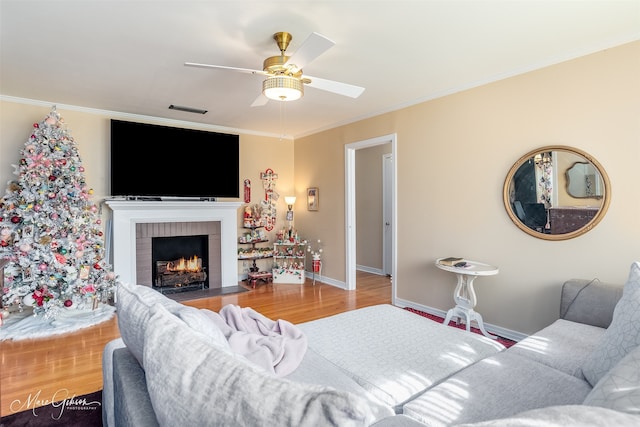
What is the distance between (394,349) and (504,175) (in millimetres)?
2213

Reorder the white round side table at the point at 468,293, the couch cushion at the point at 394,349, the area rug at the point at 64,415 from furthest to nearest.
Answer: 1. the white round side table at the point at 468,293
2. the area rug at the point at 64,415
3. the couch cushion at the point at 394,349

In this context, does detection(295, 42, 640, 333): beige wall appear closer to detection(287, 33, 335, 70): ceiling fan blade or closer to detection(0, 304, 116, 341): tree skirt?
detection(287, 33, 335, 70): ceiling fan blade

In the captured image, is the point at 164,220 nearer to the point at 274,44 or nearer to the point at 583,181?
the point at 274,44

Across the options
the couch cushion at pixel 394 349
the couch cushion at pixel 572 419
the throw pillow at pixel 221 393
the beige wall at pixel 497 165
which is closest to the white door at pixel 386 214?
the beige wall at pixel 497 165

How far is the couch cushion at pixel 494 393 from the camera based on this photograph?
1297 millimetres

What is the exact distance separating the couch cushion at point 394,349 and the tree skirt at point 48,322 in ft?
9.03

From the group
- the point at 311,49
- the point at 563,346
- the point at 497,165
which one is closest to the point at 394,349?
the point at 563,346

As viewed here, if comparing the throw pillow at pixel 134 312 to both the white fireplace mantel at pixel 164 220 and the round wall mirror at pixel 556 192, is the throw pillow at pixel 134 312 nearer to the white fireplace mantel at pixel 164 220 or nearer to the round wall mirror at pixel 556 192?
the round wall mirror at pixel 556 192

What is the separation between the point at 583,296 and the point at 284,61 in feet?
8.95

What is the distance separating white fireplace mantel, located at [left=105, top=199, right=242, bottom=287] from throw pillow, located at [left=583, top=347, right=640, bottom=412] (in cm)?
476

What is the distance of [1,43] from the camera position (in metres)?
2.58

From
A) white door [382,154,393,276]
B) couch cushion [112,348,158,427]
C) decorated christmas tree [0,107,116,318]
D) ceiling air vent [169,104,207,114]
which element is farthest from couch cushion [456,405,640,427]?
white door [382,154,393,276]

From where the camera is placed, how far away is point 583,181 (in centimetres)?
274

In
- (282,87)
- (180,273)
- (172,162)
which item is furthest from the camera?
(180,273)
